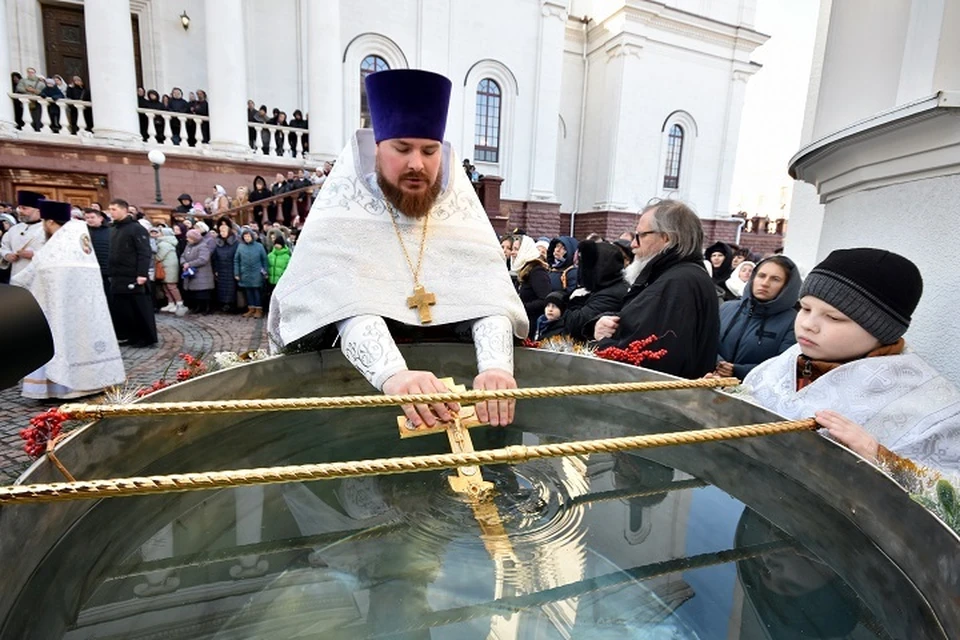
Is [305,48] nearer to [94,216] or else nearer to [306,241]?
[94,216]

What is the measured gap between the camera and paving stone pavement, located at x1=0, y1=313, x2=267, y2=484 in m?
4.14

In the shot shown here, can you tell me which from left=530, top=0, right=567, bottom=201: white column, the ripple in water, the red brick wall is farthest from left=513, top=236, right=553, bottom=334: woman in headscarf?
left=530, top=0, right=567, bottom=201: white column

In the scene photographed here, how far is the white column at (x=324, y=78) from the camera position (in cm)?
1506

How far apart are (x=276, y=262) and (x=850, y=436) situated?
917 centimetres

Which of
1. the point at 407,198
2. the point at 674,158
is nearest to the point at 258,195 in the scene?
the point at 407,198

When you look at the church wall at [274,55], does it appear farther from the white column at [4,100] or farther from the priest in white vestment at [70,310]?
the priest in white vestment at [70,310]

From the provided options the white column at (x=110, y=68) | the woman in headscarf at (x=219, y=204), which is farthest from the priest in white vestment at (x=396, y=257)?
the white column at (x=110, y=68)

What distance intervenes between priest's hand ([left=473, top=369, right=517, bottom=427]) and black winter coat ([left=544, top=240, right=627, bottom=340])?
2047 millimetres

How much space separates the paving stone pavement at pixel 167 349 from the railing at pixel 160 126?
6.93 m

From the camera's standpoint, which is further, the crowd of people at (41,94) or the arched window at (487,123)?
the arched window at (487,123)

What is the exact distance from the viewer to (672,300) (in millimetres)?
2604

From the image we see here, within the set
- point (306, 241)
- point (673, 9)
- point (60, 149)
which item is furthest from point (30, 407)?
point (673, 9)

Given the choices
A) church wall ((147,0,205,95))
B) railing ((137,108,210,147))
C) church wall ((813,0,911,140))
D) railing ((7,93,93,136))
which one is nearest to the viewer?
church wall ((813,0,911,140))

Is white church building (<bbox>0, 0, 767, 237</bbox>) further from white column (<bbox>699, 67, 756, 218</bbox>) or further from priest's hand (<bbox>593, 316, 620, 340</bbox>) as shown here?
priest's hand (<bbox>593, 316, 620, 340</bbox>)
